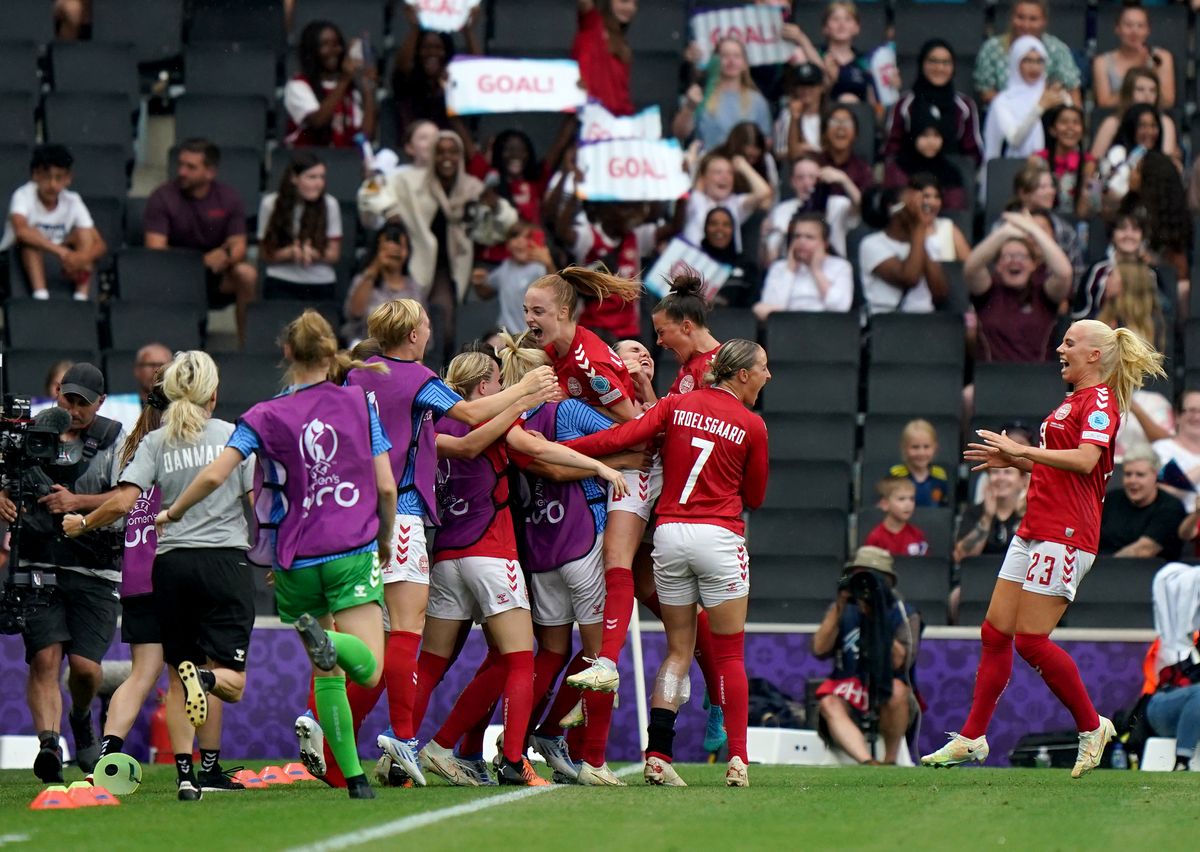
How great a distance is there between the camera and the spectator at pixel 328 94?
16.0m

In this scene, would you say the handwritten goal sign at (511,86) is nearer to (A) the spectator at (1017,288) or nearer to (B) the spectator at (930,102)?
(B) the spectator at (930,102)

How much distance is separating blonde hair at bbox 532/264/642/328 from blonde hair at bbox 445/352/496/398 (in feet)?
1.42

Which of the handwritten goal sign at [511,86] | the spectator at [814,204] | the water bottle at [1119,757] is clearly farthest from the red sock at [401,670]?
the handwritten goal sign at [511,86]

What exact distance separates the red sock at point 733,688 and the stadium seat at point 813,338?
614 cm

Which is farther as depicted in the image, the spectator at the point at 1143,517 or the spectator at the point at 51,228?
the spectator at the point at 51,228

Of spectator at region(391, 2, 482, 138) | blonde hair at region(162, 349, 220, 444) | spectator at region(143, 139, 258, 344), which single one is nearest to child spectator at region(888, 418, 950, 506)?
spectator at region(391, 2, 482, 138)

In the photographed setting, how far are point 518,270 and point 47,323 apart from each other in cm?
349

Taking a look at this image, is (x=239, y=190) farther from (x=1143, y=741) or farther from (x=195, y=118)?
(x=1143, y=741)

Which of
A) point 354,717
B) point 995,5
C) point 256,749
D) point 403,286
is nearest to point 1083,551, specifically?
point 354,717

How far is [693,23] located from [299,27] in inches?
135

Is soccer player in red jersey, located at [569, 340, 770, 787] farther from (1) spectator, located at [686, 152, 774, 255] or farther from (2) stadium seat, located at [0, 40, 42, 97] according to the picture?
(2) stadium seat, located at [0, 40, 42, 97]

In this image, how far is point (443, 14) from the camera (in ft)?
53.1

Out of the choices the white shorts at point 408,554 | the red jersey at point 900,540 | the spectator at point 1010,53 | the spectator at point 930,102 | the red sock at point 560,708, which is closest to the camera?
the white shorts at point 408,554

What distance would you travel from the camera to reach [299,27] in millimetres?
17422
